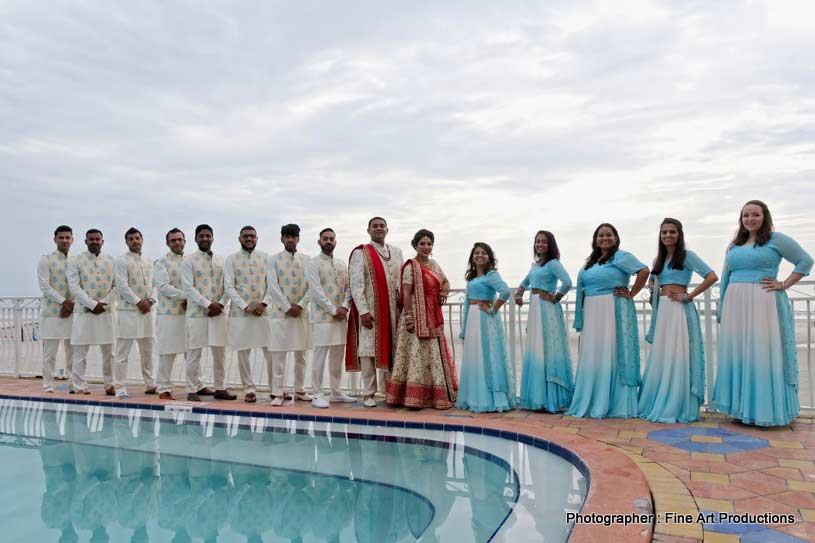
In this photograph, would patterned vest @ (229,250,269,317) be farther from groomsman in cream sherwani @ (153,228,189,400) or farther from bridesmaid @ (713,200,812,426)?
bridesmaid @ (713,200,812,426)

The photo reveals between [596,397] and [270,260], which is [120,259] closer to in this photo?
[270,260]

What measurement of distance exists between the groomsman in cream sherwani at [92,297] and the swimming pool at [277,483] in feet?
3.87

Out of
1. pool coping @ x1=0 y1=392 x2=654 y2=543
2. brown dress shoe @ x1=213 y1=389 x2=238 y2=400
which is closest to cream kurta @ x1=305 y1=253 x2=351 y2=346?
pool coping @ x1=0 y1=392 x2=654 y2=543

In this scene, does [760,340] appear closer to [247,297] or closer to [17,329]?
[247,297]

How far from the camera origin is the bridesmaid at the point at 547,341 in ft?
16.3

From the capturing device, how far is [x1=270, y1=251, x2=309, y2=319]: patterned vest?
5637mm

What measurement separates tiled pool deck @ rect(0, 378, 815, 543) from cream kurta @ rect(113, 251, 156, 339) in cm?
150

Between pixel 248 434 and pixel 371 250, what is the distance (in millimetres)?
1882

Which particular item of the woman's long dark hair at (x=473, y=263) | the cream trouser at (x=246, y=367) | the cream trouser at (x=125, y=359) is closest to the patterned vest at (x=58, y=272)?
the cream trouser at (x=125, y=359)

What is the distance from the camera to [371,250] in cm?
550

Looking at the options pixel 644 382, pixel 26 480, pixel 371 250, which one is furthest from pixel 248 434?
pixel 644 382

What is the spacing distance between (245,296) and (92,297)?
1.84 m

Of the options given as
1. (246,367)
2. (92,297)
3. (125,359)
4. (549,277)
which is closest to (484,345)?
(549,277)

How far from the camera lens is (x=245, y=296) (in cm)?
579
